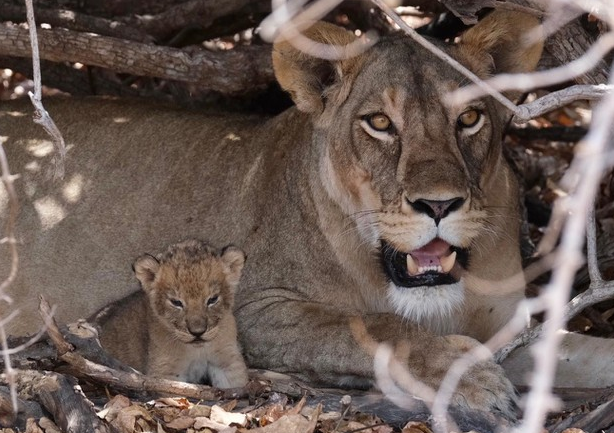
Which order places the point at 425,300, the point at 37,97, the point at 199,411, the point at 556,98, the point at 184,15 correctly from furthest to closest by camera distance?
the point at 184,15 → the point at 425,300 → the point at 199,411 → the point at 37,97 → the point at 556,98

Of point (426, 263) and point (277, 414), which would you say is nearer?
point (277, 414)

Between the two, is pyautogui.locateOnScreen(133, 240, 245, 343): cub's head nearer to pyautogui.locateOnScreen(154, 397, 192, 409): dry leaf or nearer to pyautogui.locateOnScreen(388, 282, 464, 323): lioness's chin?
pyautogui.locateOnScreen(154, 397, 192, 409): dry leaf

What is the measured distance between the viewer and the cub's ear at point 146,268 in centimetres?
408

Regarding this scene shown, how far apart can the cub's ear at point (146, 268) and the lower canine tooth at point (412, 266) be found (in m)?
0.97

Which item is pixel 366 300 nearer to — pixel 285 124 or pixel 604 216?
pixel 285 124

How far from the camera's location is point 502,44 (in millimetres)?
4434

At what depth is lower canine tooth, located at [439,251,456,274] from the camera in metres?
4.07

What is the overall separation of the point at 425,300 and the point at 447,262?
193mm

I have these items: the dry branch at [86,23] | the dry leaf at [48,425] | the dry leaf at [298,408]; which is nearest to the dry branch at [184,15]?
the dry branch at [86,23]

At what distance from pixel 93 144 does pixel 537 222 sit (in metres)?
2.86

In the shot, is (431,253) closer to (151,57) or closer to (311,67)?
(311,67)

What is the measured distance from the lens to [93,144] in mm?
5262

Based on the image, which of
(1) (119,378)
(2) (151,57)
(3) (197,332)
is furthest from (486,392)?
(2) (151,57)

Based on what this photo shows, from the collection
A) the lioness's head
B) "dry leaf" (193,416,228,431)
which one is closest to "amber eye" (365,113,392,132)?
Result: the lioness's head
